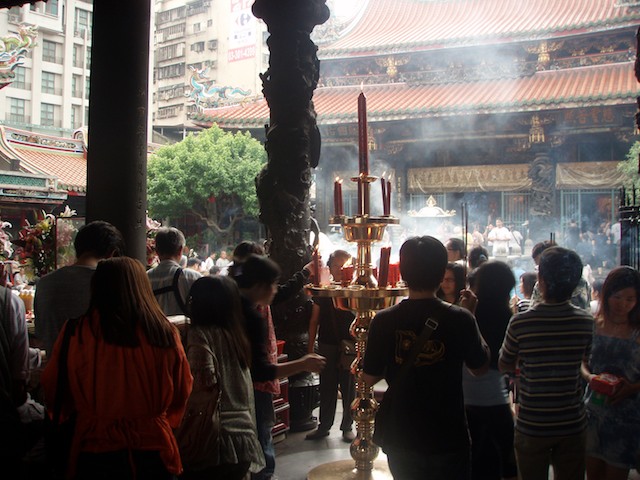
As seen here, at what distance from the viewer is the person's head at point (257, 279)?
2779 mm

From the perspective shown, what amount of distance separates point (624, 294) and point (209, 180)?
16.6 meters

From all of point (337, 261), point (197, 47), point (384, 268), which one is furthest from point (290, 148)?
point (197, 47)

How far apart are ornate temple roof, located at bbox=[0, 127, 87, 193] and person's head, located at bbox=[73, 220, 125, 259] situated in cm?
1598

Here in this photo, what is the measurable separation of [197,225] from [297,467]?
1679cm

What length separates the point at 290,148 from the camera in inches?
200

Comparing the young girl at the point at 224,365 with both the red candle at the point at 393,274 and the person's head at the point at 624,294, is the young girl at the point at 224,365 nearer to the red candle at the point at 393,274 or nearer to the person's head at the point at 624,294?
the red candle at the point at 393,274

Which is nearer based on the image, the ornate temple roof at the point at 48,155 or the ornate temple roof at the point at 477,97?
the ornate temple roof at the point at 477,97

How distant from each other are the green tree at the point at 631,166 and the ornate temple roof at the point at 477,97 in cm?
93

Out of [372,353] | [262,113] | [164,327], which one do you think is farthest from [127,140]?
[262,113]

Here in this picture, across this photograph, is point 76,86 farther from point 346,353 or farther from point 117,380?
point 117,380

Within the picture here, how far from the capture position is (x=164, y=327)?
6.93 feet

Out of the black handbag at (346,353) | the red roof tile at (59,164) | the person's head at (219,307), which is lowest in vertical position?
the black handbag at (346,353)

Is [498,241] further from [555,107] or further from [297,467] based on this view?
[297,467]

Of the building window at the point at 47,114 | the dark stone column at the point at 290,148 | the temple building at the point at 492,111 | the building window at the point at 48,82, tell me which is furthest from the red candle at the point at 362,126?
the building window at the point at 48,82
